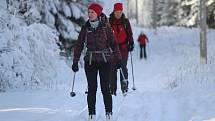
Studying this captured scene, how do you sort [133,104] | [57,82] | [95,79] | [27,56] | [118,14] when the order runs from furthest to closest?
[57,82] < [27,56] < [118,14] < [133,104] < [95,79]

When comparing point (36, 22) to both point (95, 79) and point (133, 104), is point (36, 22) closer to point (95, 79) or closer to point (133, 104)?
point (133, 104)

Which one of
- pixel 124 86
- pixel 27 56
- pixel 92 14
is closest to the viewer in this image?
pixel 92 14

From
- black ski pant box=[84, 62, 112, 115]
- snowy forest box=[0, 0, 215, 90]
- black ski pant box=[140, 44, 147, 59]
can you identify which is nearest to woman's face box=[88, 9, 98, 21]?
black ski pant box=[84, 62, 112, 115]

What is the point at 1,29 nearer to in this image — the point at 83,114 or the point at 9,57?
the point at 9,57

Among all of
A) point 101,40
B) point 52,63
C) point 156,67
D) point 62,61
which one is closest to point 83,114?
point 101,40

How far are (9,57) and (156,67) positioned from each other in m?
14.7

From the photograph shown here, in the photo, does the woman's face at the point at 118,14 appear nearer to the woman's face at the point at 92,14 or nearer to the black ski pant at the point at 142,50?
the woman's face at the point at 92,14

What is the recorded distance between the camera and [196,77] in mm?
14227

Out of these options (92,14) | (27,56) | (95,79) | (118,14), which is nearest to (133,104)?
(118,14)

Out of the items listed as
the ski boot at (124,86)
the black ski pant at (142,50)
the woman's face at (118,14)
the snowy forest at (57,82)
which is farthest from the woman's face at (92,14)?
the black ski pant at (142,50)

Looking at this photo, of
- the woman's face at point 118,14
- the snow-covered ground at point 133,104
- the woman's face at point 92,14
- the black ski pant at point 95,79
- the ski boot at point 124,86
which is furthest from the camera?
the ski boot at point 124,86

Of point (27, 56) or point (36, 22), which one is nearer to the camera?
point (27, 56)

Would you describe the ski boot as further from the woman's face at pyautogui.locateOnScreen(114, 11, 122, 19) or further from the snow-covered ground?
the woman's face at pyautogui.locateOnScreen(114, 11, 122, 19)

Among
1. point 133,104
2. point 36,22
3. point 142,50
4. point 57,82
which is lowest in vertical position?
point 142,50
